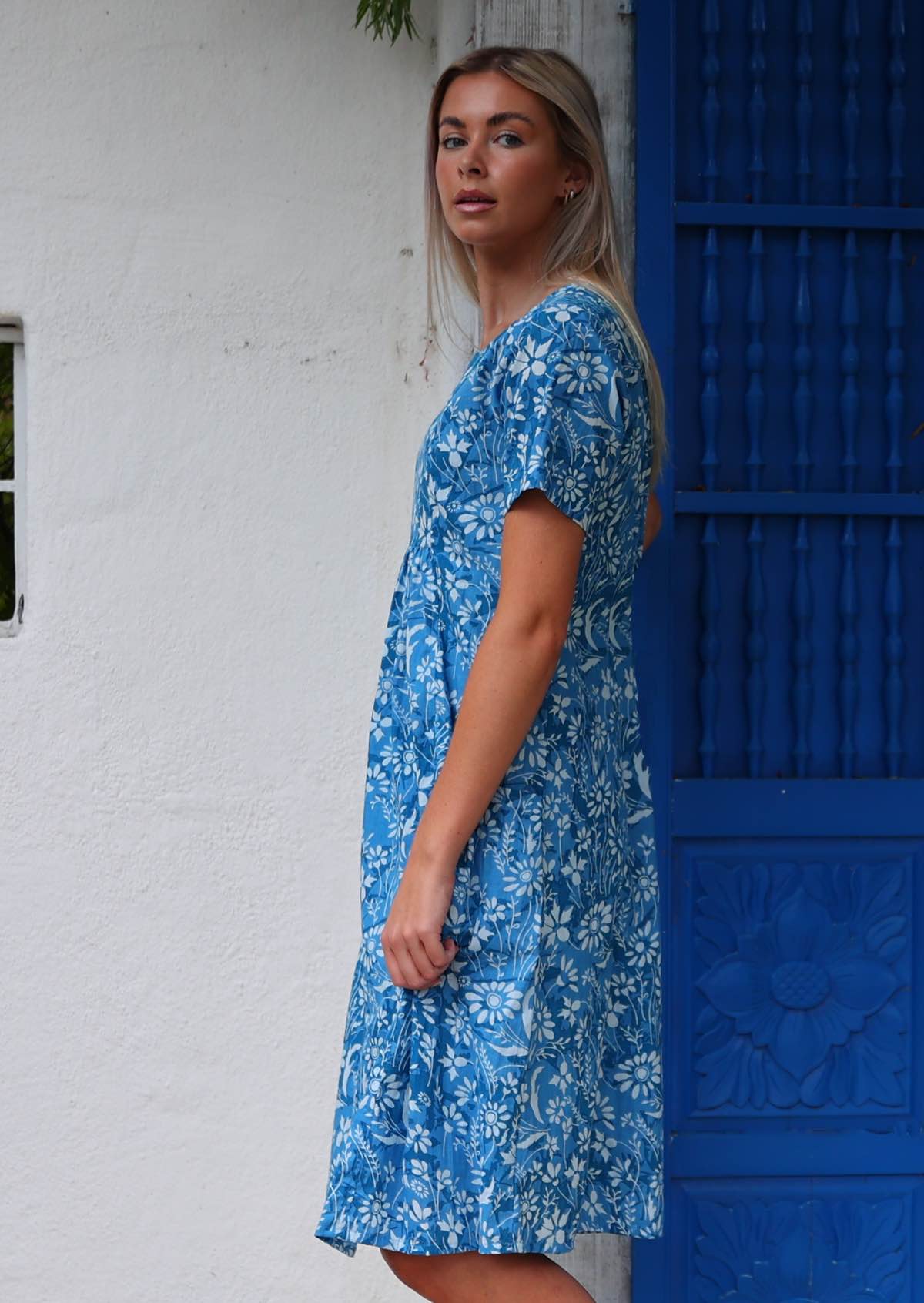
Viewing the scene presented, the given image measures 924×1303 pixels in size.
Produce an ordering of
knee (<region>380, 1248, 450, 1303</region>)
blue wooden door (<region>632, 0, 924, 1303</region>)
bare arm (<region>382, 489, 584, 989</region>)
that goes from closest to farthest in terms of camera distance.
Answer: bare arm (<region>382, 489, 584, 989</region>) < knee (<region>380, 1248, 450, 1303</region>) < blue wooden door (<region>632, 0, 924, 1303</region>)

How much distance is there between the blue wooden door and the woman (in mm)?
514

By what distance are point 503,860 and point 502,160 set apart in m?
0.86

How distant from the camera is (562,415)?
5.18ft

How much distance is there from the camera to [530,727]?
5.36 feet

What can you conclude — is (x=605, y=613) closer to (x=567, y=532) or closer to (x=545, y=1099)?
(x=567, y=532)

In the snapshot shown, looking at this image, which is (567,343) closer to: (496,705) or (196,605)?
(496,705)

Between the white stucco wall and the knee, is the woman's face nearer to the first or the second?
the white stucco wall

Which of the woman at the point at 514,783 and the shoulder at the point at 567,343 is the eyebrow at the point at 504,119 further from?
the shoulder at the point at 567,343

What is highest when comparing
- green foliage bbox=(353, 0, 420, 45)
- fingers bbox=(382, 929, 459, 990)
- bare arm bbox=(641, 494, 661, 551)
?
green foliage bbox=(353, 0, 420, 45)

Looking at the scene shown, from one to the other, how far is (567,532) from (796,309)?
960 millimetres

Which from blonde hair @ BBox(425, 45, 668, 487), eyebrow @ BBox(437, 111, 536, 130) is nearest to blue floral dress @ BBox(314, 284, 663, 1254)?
blonde hair @ BBox(425, 45, 668, 487)

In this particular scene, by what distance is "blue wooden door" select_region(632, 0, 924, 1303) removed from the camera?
231cm

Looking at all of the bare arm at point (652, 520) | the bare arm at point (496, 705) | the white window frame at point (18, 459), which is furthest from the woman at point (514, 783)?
the white window frame at point (18, 459)

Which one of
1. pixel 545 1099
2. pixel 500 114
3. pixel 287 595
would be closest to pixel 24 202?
pixel 287 595
